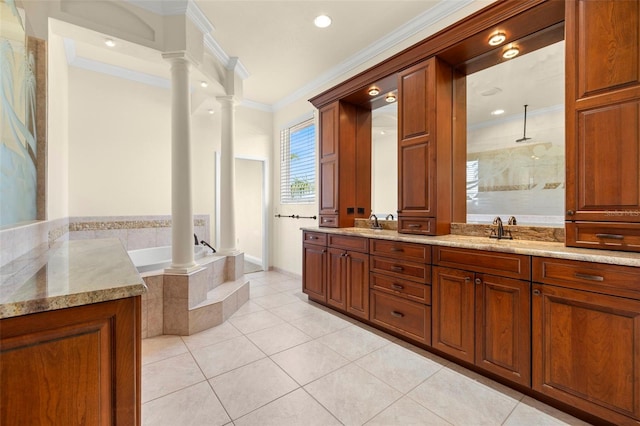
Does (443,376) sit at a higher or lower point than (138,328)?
lower

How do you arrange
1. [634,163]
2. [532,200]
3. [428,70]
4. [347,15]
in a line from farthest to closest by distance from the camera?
1. [347,15]
2. [428,70]
3. [532,200]
4. [634,163]

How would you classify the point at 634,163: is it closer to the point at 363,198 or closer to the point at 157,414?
the point at 363,198

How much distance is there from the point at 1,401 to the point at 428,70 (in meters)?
2.98

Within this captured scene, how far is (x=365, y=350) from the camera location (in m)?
2.27

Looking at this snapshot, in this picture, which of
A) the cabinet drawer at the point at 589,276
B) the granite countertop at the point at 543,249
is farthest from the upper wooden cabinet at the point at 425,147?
the cabinet drawer at the point at 589,276

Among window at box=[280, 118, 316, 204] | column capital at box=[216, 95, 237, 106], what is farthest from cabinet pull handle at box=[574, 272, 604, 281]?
column capital at box=[216, 95, 237, 106]

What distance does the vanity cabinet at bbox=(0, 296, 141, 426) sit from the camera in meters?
0.71

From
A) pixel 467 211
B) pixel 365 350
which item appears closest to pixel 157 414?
pixel 365 350

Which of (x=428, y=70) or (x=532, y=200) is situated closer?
(x=532, y=200)

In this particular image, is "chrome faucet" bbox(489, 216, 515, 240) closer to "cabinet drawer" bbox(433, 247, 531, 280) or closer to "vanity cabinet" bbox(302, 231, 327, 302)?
"cabinet drawer" bbox(433, 247, 531, 280)

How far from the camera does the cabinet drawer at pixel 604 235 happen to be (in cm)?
150

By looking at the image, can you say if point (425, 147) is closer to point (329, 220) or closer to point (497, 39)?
point (497, 39)

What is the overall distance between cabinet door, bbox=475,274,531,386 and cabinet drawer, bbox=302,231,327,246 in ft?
5.45

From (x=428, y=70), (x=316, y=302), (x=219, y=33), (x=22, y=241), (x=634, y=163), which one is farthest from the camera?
(x=316, y=302)
